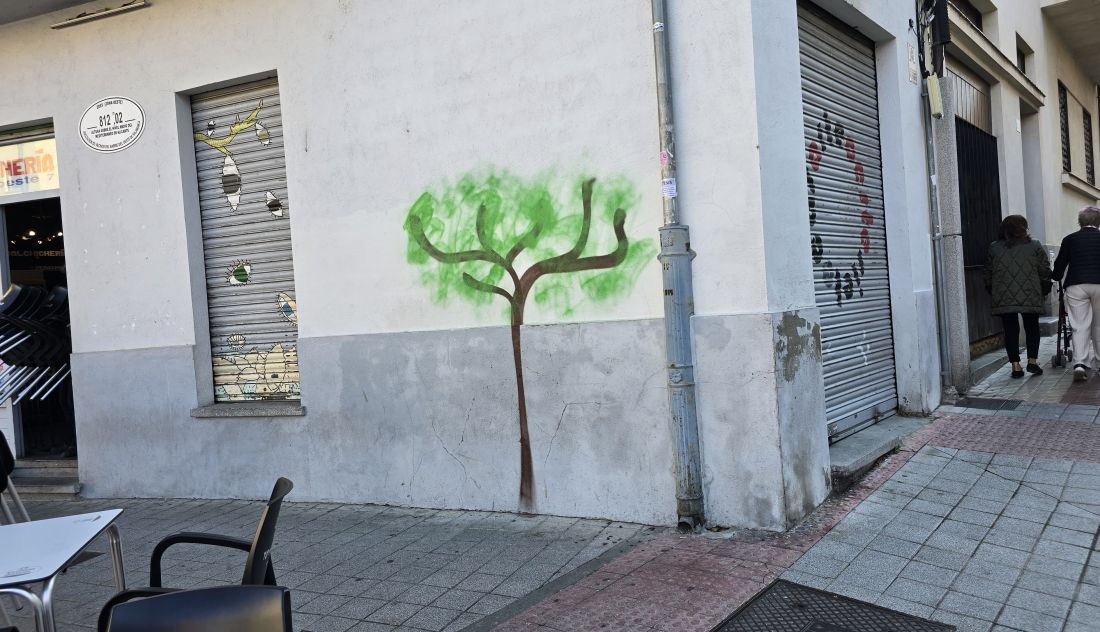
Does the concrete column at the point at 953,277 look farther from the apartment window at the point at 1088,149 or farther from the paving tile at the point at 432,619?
the apartment window at the point at 1088,149

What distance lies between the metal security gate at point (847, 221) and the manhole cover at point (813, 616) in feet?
6.35

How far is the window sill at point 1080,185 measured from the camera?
14.8 m

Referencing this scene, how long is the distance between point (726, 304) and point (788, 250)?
1.78 ft

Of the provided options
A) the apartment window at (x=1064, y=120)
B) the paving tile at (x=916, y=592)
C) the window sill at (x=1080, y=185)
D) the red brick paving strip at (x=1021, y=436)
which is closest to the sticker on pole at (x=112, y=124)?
the paving tile at (x=916, y=592)

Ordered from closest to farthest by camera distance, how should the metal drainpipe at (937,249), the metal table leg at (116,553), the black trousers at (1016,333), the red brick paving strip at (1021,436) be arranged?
the metal table leg at (116,553), the red brick paving strip at (1021,436), the metal drainpipe at (937,249), the black trousers at (1016,333)

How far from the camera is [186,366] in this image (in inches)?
279

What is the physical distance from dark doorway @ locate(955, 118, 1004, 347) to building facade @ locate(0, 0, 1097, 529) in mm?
2387

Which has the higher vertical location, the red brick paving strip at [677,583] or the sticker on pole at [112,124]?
the sticker on pole at [112,124]

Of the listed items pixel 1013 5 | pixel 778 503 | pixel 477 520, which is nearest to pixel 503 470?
pixel 477 520

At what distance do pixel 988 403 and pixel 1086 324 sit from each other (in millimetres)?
1995

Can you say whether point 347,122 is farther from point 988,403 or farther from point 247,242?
point 988,403

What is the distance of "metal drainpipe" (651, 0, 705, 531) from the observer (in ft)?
16.2

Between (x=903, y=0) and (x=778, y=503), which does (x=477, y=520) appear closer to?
(x=778, y=503)

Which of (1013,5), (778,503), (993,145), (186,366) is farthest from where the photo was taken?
(1013,5)
